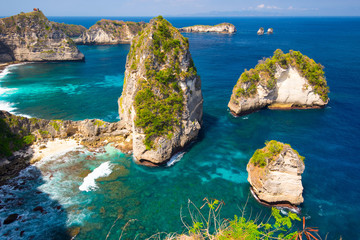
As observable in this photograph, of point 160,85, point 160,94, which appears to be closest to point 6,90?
point 160,85

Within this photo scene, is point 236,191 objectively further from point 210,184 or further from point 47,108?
point 47,108

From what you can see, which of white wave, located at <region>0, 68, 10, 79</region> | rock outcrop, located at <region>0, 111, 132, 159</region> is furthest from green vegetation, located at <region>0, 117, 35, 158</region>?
white wave, located at <region>0, 68, 10, 79</region>

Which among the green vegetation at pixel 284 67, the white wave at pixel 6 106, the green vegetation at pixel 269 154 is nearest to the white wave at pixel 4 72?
the white wave at pixel 6 106

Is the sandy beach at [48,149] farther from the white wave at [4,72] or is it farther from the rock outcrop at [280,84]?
the white wave at [4,72]

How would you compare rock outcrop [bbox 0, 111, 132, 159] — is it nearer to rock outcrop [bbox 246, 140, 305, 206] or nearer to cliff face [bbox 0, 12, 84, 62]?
rock outcrop [bbox 246, 140, 305, 206]

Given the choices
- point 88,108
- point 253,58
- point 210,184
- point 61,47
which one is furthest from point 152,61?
point 61,47

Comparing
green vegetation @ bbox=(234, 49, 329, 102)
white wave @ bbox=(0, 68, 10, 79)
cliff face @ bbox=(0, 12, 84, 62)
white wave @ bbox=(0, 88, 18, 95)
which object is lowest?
white wave @ bbox=(0, 88, 18, 95)

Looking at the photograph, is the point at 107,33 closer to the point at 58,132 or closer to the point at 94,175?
the point at 58,132
